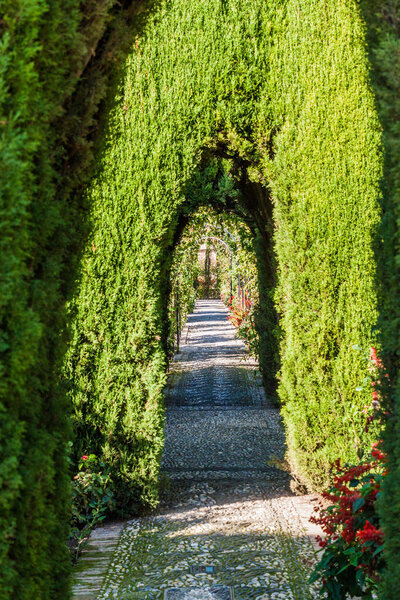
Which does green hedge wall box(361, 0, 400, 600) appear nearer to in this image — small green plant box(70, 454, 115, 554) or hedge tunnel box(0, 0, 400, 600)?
hedge tunnel box(0, 0, 400, 600)

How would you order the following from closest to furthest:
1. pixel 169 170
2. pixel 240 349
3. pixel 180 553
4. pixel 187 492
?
1. pixel 180 553
2. pixel 169 170
3. pixel 187 492
4. pixel 240 349

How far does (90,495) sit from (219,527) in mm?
1074

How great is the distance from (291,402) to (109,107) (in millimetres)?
3319

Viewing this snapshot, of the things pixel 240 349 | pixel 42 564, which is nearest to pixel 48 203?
pixel 42 564

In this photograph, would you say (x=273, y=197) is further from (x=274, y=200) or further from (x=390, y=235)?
(x=390, y=235)

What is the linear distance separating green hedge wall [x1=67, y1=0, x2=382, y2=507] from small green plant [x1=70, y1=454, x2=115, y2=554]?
154 millimetres

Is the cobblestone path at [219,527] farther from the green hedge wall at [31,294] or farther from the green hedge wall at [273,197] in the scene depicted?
the green hedge wall at [31,294]

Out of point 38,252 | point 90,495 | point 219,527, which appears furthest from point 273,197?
point 38,252

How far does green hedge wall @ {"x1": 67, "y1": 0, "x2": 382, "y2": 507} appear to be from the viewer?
15.6 ft

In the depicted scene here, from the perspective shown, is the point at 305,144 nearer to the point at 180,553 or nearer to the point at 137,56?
the point at 137,56

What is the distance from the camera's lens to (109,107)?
235 cm

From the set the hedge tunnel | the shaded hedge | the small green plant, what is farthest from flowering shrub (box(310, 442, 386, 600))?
the small green plant

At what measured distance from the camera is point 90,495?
4.65 m

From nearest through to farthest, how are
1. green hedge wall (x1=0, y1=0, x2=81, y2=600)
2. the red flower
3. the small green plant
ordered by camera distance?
green hedge wall (x1=0, y1=0, x2=81, y2=600)
the red flower
the small green plant
